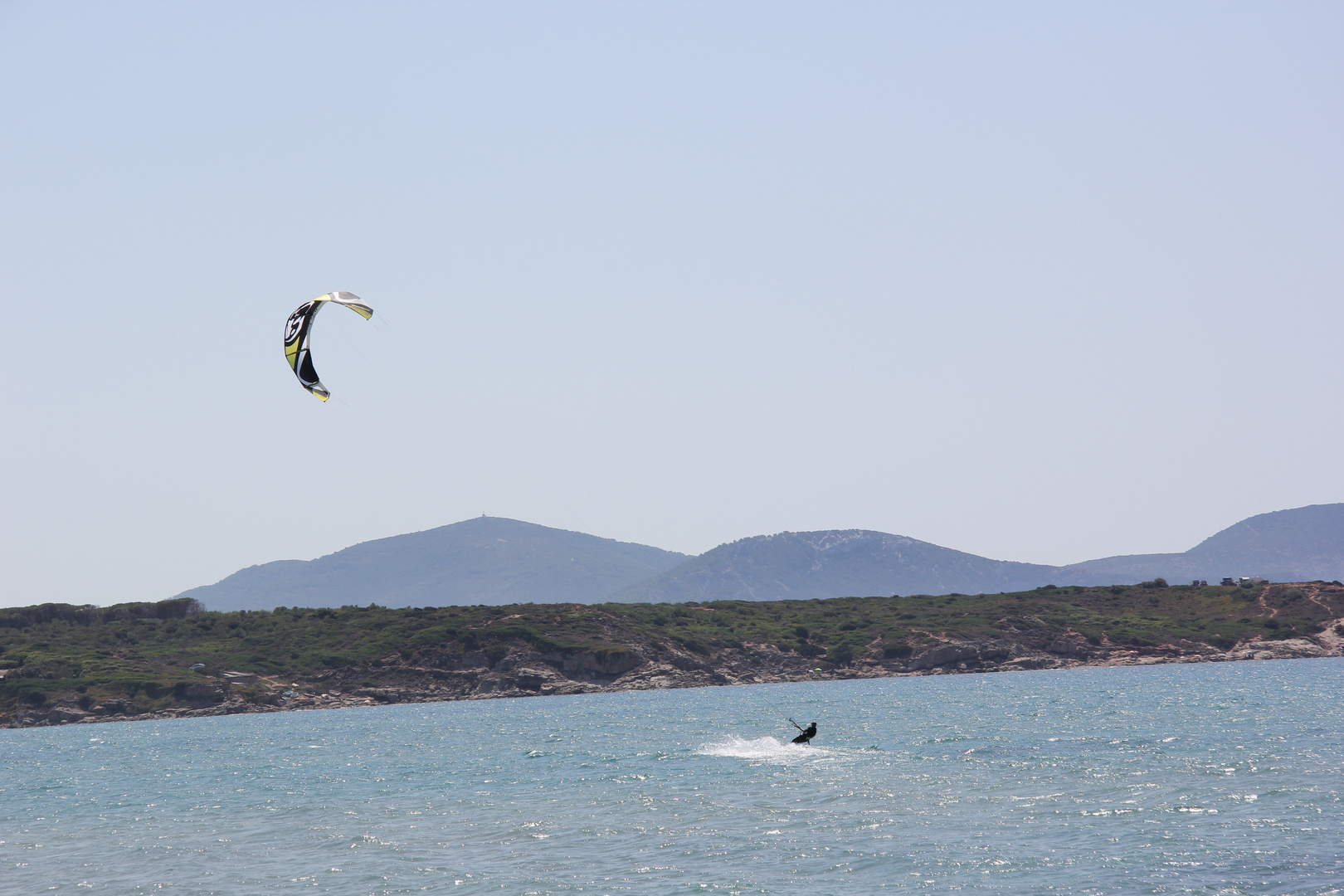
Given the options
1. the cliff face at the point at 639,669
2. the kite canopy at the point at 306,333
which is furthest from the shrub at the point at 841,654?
the kite canopy at the point at 306,333

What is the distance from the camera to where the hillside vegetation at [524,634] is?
97062 millimetres

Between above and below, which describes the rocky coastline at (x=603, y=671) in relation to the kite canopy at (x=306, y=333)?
below

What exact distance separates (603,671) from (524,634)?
9.59m

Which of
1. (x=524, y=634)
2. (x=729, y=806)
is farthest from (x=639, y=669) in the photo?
(x=729, y=806)

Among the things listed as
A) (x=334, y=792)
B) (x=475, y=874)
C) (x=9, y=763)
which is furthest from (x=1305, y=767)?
(x=9, y=763)

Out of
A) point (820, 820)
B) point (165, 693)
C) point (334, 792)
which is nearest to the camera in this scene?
point (820, 820)

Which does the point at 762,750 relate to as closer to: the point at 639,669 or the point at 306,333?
the point at 306,333

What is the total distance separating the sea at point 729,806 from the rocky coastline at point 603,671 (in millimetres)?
27639

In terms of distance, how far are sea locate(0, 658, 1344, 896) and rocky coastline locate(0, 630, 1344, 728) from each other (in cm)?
2764

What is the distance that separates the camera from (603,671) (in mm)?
105250

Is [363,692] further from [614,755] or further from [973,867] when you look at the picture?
[973,867]

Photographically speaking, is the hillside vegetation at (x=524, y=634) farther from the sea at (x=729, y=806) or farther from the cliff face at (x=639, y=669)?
the sea at (x=729, y=806)

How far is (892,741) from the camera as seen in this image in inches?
1891

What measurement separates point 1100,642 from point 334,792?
303 ft
